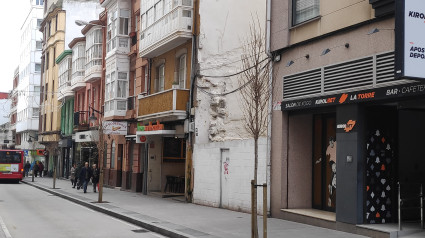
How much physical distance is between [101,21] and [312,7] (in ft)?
80.8

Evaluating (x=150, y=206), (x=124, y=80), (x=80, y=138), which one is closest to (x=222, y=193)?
(x=150, y=206)

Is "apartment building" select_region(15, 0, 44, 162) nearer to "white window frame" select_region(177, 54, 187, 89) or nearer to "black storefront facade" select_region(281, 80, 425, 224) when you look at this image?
"white window frame" select_region(177, 54, 187, 89)

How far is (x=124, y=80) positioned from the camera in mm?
30453

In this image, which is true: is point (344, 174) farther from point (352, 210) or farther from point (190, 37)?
point (190, 37)

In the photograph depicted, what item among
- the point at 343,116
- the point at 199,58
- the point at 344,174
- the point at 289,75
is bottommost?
the point at 344,174

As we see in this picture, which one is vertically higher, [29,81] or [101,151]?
[29,81]

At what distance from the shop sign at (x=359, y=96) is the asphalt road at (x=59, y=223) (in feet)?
17.0

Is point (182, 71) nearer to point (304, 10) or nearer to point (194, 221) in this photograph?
point (304, 10)

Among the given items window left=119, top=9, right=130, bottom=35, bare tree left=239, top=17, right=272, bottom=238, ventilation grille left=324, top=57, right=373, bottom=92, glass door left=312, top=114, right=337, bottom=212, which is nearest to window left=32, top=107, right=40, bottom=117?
window left=119, top=9, right=130, bottom=35

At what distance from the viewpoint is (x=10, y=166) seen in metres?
40.9

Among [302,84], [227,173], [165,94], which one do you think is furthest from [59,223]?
[165,94]

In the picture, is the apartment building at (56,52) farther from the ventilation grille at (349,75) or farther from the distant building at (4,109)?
the distant building at (4,109)

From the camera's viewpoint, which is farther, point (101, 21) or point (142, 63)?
point (101, 21)

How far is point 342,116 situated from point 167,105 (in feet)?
36.1
